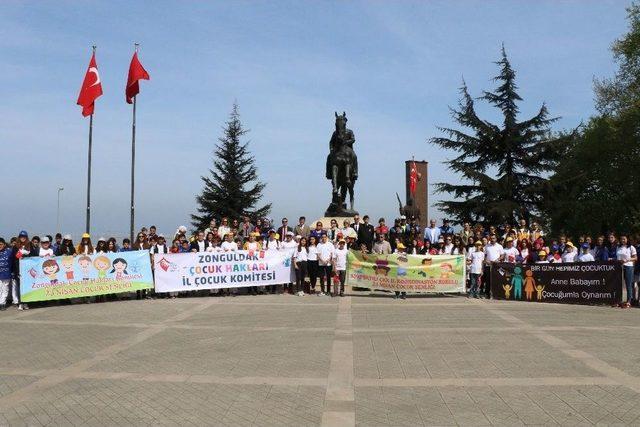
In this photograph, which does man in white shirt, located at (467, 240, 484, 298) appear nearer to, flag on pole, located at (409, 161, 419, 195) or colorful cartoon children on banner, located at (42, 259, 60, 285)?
colorful cartoon children on banner, located at (42, 259, 60, 285)

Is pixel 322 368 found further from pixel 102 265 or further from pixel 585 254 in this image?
pixel 585 254

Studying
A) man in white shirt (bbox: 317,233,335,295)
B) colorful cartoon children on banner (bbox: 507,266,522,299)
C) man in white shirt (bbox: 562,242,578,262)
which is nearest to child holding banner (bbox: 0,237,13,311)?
man in white shirt (bbox: 317,233,335,295)

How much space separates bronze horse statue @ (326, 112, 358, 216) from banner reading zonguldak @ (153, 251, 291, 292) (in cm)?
627

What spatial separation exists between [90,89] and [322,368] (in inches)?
825

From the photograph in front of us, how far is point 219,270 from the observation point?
56.2 feet

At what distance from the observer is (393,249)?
1950 cm

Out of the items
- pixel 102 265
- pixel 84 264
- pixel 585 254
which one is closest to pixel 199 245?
pixel 102 265

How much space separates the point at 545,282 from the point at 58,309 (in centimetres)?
1229

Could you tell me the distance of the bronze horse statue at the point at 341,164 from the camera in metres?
23.1

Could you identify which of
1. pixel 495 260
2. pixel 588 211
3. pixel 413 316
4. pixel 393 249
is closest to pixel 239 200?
pixel 588 211

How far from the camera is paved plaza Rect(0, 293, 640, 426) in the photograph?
19.4ft

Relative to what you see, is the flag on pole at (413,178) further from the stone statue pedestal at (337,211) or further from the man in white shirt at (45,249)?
the man in white shirt at (45,249)

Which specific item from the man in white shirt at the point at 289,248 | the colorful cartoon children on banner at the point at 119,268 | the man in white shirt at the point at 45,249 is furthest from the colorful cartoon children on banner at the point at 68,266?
the man in white shirt at the point at 289,248

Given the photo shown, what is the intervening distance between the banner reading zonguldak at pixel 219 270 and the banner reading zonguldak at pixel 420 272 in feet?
9.07
